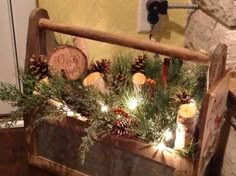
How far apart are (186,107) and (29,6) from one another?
0.49m

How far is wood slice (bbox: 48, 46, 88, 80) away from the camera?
780 mm

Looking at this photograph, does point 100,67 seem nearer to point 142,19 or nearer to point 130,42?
point 130,42

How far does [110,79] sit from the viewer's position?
2.57ft

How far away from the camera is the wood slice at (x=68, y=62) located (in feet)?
2.56

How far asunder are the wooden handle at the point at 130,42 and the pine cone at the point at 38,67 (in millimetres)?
76

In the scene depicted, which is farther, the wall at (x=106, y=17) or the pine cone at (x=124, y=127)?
the wall at (x=106, y=17)

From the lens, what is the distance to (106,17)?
0.94 metres

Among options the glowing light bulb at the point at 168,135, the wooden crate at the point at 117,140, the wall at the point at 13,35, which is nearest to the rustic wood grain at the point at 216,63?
the wooden crate at the point at 117,140

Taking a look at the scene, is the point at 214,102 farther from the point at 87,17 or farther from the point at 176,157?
the point at 87,17

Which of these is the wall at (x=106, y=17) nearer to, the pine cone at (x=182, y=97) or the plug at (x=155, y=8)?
the plug at (x=155, y=8)

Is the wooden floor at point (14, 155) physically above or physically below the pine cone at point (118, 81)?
below

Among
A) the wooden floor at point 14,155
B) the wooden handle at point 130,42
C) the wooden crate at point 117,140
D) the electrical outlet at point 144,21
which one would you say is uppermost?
the electrical outlet at point 144,21

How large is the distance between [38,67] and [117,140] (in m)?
0.25

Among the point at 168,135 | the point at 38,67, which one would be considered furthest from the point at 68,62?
the point at 168,135
